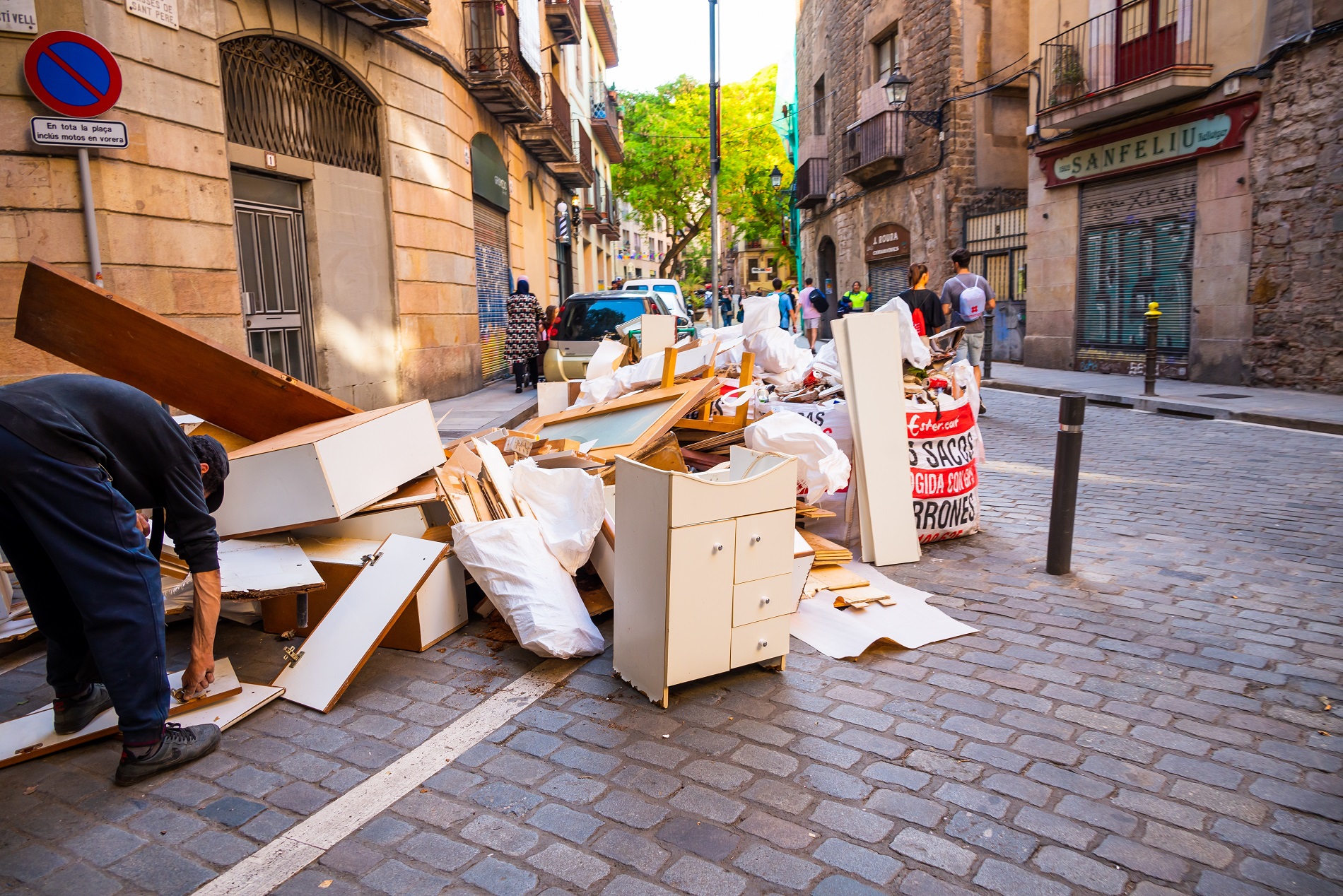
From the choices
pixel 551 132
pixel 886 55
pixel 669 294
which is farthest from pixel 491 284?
pixel 886 55

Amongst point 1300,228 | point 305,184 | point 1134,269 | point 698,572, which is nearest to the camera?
point 698,572

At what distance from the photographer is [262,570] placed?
147 inches

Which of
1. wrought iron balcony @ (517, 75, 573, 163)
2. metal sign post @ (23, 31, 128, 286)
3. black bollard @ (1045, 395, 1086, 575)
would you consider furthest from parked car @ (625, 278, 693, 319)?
black bollard @ (1045, 395, 1086, 575)

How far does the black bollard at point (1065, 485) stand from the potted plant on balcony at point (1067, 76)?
42.3ft

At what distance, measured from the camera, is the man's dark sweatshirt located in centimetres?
261

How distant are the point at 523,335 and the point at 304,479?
35.8ft

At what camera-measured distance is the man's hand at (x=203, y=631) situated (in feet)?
9.76

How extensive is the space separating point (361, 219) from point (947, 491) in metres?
8.95

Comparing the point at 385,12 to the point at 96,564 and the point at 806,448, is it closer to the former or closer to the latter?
the point at 806,448

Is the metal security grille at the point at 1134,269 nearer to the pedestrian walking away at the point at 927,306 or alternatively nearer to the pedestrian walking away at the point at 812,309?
the pedestrian walking away at the point at 812,309

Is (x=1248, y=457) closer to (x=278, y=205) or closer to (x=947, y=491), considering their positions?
(x=947, y=491)

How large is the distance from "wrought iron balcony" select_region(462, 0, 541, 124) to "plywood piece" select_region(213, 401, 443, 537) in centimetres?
1225

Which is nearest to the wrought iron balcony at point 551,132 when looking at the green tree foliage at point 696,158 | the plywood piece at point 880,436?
the plywood piece at point 880,436

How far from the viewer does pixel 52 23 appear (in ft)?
21.9
